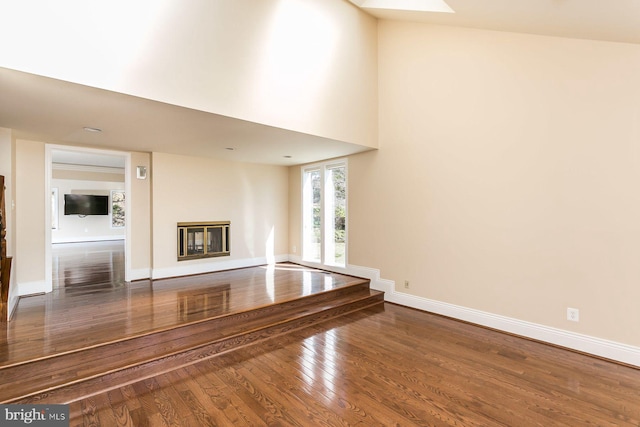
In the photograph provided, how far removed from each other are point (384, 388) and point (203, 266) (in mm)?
4357

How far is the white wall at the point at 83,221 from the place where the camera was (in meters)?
10.3

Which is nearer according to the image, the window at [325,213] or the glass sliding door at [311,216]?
the window at [325,213]

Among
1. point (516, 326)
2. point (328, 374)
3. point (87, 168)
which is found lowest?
point (328, 374)

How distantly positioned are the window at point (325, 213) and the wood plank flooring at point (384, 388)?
100 inches

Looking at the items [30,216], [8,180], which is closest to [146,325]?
[8,180]

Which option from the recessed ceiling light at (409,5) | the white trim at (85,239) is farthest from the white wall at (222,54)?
the white trim at (85,239)

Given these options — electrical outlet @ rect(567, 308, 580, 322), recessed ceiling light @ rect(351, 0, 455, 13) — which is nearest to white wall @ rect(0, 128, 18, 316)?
recessed ceiling light @ rect(351, 0, 455, 13)

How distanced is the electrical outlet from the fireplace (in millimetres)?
5360

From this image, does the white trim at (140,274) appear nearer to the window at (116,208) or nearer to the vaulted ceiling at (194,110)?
the vaulted ceiling at (194,110)

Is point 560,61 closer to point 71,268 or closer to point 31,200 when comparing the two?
point 31,200

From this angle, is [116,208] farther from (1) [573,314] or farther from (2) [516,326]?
(1) [573,314]

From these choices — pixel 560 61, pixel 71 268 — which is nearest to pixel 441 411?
pixel 560 61

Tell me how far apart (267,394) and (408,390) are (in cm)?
112

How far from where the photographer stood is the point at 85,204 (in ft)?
34.4
